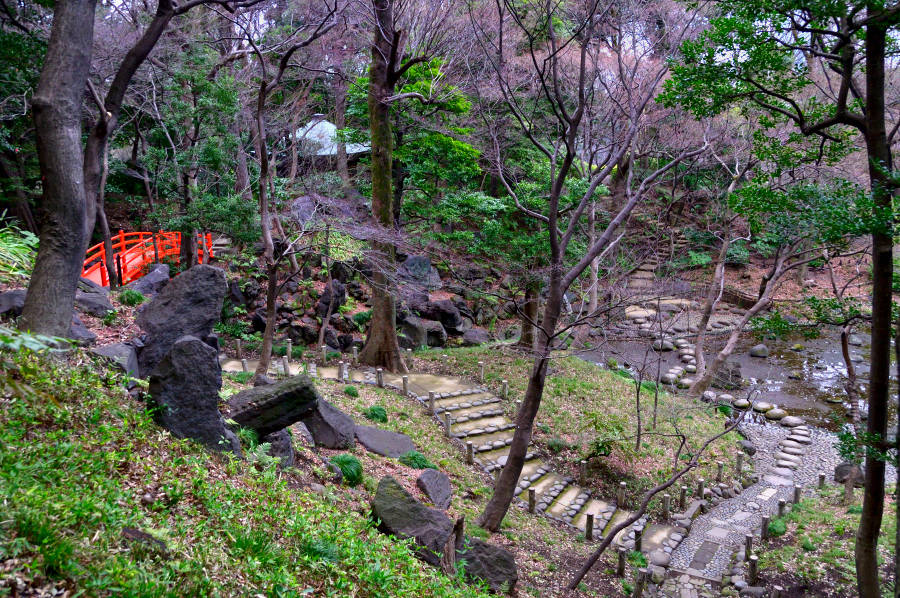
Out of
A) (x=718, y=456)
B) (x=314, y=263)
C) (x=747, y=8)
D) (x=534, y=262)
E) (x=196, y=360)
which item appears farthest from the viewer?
(x=314, y=263)

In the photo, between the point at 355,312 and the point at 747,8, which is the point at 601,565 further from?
the point at 355,312

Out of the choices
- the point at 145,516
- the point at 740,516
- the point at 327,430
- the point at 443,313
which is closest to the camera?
the point at 145,516

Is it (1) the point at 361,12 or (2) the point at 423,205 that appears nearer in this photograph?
(1) the point at 361,12

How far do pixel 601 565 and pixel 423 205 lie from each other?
13.4 meters

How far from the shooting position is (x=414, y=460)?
1013cm

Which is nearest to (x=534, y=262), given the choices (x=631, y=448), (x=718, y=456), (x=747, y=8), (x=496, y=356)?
(x=496, y=356)

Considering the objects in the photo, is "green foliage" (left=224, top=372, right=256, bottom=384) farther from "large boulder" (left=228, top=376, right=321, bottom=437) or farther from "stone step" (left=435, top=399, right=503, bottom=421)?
"stone step" (left=435, top=399, right=503, bottom=421)

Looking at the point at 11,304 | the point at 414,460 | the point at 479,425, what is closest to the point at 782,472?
the point at 479,425

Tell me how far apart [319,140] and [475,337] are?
35.7ft

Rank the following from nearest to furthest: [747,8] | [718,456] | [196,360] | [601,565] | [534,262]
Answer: [196,360], [747,8], [601,565], [718,456], [534,262]

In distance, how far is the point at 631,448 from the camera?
1297 cm

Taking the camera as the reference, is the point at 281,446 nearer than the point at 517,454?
Yes

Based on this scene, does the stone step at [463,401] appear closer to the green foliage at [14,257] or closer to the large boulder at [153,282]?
the large boulder at [153,282]

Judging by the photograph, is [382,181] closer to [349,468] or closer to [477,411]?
[477,411]
